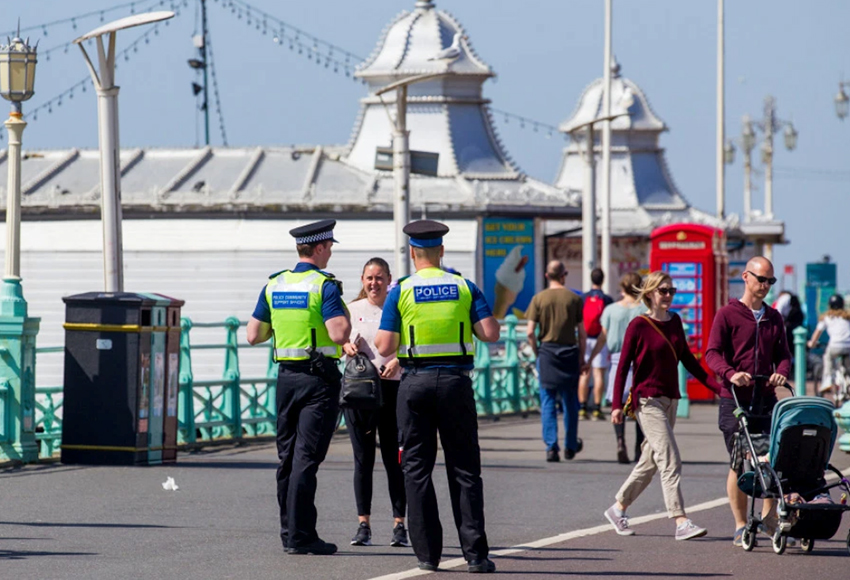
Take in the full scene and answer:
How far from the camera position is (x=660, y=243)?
82.1 feet

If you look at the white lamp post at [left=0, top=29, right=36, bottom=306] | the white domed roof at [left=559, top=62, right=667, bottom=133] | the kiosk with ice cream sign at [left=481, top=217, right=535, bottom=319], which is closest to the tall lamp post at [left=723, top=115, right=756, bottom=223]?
the white domed roof at [left=559, top=62, right=667, bottom=133]

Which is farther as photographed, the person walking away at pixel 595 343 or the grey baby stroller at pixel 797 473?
the person walking away at pixel 595 343

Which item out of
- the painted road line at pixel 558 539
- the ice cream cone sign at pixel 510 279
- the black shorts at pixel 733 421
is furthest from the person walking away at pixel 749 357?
the ice cream cone sign at pixel 510 279

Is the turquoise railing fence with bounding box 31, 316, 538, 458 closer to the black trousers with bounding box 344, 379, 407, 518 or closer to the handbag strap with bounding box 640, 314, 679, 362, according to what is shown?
the black trousers with bounding box 344, 379, 407, 518

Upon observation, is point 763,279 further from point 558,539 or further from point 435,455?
point 435,455

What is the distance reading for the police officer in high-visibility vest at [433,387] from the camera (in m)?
9.04

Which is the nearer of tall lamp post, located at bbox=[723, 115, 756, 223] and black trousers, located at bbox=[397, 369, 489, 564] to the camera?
black trousers, located at bbox=[397, 369, 489, 564]

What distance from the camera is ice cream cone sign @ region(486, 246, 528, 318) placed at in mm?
33094

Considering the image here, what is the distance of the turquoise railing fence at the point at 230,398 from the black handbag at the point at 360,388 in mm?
5049

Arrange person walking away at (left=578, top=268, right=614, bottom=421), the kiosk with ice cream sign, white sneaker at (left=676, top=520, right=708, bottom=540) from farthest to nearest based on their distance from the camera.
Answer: the kiosk with ice cream sign < person walking away at (left=578, top=268, right=614, bottom=421) < white sneaker at (left=676, top=520, right=708, bottom=540)

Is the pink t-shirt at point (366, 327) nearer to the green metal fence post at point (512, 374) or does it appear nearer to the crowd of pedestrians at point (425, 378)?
the crowd of pedestrians at point (425, 378)

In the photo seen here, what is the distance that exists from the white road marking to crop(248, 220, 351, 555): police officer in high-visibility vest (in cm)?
78

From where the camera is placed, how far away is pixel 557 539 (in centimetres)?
1052

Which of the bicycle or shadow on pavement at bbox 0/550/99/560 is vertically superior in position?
shadow on pavement at bbox 0/550/99/560
